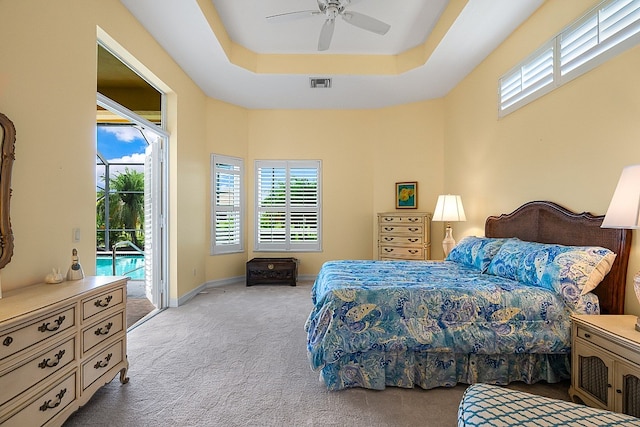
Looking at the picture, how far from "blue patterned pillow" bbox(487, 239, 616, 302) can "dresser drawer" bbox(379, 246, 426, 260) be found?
7.29ft

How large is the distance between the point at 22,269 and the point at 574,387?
363cm

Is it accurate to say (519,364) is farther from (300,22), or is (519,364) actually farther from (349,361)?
(300,22)

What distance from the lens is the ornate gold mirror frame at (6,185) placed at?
5.85ft

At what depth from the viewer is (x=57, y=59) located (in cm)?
222

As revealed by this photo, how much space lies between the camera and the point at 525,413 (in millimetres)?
1309

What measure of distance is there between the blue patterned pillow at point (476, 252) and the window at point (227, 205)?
365 centimetres

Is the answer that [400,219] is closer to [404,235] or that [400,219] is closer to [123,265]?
[404,235]

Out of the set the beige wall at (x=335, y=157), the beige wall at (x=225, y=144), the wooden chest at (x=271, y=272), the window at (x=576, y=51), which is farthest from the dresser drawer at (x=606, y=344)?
the beige wall at (x=225, y=144)

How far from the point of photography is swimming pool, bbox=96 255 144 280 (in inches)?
246

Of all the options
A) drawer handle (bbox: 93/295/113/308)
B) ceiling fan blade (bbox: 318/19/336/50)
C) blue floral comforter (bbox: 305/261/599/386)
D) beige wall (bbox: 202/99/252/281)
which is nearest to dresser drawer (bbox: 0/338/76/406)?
drawer handle (bbox: 93/295/113/308)

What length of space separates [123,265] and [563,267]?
7.08 m

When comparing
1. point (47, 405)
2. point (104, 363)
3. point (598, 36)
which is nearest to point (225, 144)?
point (104, 363)

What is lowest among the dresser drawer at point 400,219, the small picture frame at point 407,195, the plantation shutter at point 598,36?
the dresser drawer at point 400,219

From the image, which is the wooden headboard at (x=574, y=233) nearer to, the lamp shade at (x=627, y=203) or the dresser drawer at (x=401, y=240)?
the lamp shade at (x=627, y=203)
